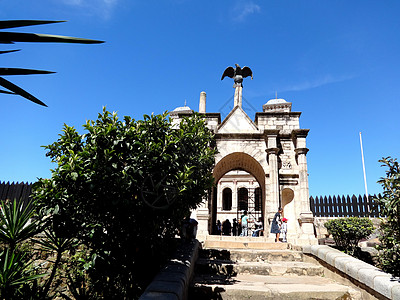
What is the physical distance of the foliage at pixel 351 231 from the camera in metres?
7.93

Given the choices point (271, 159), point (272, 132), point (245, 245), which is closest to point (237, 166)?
point (271, 159)

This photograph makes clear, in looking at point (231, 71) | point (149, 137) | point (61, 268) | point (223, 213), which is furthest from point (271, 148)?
point (223, 213)

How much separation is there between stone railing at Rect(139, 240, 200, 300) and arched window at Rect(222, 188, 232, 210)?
2501 centimetres

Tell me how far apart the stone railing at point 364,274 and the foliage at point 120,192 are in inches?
115

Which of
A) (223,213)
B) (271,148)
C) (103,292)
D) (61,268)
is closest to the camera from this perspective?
(103,292)

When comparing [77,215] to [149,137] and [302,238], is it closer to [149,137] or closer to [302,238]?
[149,137]

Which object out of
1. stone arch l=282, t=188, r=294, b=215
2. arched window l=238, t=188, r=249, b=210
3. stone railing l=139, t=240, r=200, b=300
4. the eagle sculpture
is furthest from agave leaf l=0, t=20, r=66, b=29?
arched window l=238, t=188, r=249, b=210

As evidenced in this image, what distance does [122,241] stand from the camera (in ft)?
15.2

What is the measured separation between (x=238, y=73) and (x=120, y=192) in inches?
481

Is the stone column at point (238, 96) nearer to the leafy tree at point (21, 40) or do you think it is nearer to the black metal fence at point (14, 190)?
the black metal fence at point (14, 190)

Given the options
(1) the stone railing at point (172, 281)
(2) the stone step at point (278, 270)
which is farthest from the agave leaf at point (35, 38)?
(2) the stone step at point (278, 270)

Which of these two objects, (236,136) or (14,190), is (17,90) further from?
(14,190)

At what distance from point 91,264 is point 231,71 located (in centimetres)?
1303

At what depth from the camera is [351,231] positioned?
7.96m
